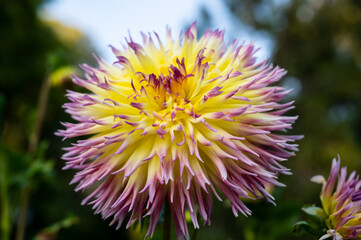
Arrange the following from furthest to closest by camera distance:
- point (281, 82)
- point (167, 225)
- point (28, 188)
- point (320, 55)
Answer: point (320, 55) → point (281, 82) → point (28, 188) → point (167, 225)

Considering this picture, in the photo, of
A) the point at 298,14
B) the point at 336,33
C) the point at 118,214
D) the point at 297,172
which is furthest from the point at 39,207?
the point at 336,33

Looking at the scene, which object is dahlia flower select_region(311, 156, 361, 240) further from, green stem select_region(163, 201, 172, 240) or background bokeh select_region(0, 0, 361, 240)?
background bokeh select_region(0, 0, 361, 240)

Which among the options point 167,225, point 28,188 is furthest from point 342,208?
point 28,188

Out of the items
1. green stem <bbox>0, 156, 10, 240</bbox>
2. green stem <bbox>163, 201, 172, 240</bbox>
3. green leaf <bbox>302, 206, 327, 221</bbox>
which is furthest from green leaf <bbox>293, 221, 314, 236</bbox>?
green stem <bbox>0, 156, 10, 240</bbox>

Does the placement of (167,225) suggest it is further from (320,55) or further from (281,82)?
(320,55)

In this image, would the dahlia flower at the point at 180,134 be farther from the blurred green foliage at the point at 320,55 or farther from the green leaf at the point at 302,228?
the blurred green foliage at the point at 320,55
